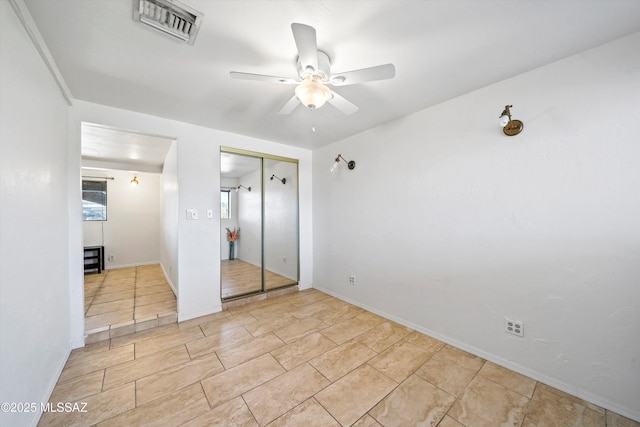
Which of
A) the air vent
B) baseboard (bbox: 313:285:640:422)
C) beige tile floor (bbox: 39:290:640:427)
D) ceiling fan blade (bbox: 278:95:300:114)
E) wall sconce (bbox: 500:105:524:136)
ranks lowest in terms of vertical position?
beige tile floor (bbox: 39:290:640:427)

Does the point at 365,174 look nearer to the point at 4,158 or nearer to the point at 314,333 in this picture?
the point at 314,333

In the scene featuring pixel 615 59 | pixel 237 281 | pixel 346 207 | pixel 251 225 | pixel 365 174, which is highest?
pixel 615 59

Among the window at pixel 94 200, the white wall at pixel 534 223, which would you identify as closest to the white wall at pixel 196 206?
the white wall at pixel 534 223

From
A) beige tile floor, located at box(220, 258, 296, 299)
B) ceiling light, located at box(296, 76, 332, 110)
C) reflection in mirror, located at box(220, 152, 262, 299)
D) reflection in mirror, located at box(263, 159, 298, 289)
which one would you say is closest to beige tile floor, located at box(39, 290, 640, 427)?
beige tile floor, located at box(220, 258, 296, 299)

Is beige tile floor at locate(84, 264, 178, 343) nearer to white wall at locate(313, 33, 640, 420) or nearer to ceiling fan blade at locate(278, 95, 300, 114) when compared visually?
ceiling fan blade at locate(278, 95, 300, 114)

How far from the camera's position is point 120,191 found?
16.3ft

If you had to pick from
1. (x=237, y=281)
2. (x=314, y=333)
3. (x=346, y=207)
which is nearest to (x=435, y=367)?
(x=314, y=333)

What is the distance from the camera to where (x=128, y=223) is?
16.6 feet

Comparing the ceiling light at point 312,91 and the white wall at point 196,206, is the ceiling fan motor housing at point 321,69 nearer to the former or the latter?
the ceiling light at point 312,91

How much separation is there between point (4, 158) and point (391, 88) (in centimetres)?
242

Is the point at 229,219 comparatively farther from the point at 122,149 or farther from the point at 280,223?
the point at 122,149

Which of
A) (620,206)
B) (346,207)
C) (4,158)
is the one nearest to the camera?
(4,158)

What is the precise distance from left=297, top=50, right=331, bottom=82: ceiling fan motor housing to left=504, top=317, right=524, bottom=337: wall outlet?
7.53ft

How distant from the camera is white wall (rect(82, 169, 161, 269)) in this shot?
15.8 ft
